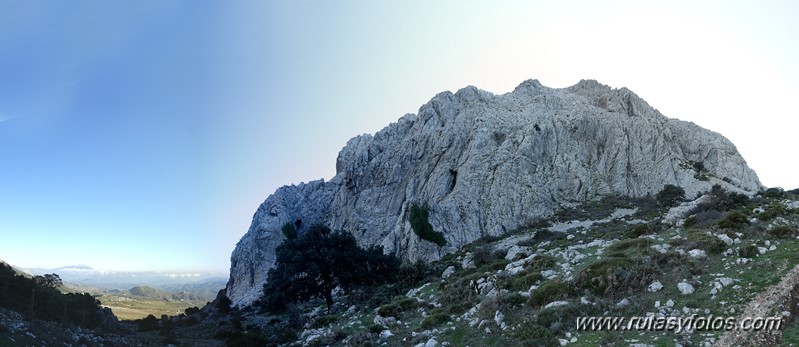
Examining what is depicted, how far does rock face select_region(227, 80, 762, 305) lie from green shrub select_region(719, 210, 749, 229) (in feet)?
135

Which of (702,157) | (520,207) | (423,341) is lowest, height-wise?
(423,341)

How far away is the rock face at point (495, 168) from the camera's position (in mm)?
74125

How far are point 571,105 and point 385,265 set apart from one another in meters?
69.6

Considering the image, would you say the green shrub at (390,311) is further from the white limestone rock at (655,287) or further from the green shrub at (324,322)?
the white limestone rock at (655,287)

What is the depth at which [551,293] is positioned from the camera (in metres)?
18.4

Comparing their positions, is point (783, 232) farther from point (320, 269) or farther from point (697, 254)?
point (320, 269)

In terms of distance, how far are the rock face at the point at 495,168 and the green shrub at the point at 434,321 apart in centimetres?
4158

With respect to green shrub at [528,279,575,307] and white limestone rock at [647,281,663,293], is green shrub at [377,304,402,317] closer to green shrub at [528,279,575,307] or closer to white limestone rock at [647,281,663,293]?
green shrub at [528,279,575,307]

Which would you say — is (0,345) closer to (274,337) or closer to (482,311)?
(274,337)

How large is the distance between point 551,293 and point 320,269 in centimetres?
2776

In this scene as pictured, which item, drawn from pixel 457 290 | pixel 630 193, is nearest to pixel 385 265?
pixel 457 290

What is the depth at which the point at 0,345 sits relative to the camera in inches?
715

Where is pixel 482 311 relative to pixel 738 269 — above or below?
below

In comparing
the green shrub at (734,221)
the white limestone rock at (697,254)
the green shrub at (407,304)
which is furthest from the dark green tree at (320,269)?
the green shrub at (734,221)
